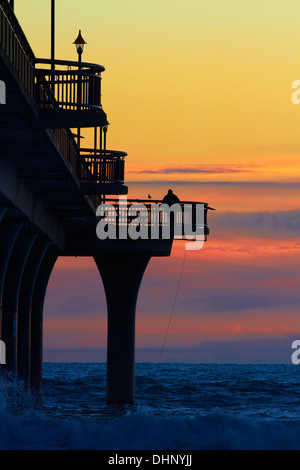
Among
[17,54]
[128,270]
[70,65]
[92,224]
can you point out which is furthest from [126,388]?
[17,54]

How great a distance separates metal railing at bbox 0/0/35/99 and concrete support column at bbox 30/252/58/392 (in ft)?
97.4

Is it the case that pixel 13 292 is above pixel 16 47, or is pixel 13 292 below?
below

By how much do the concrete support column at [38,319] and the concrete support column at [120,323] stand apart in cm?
277

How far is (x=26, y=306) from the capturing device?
5862 cm

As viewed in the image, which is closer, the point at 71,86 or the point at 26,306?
the point at 71,86

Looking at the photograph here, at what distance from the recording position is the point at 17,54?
31016mm

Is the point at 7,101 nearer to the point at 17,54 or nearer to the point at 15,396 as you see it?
the point at 17,54

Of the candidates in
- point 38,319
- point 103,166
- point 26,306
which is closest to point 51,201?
point 103,166

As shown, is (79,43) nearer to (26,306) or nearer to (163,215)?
(163,215)
